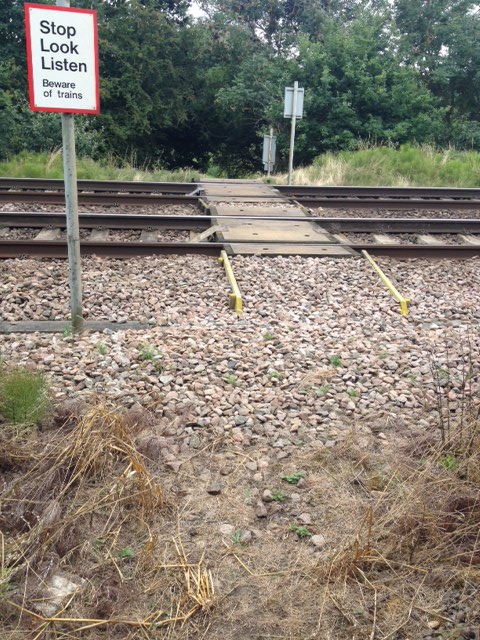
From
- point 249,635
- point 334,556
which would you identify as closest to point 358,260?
point 334,556

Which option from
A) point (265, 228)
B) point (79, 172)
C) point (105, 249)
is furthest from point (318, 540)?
point (79, 172)

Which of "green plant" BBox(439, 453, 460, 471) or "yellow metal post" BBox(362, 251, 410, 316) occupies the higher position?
"yellow metal post" BBox(362, 251, 410, 316)

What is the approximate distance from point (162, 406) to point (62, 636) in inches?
78.2

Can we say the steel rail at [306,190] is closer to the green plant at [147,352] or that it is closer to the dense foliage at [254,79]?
the dense foliage at [254,79]

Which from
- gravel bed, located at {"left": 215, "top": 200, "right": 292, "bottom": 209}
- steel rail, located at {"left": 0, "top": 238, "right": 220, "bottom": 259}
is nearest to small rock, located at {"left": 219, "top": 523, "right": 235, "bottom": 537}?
steel rail, located at {"left": 0, "top": 238, "right": 220, "bottom": 259}

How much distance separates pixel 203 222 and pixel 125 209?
2.40 meters

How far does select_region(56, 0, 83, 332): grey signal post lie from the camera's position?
5128 millimetres

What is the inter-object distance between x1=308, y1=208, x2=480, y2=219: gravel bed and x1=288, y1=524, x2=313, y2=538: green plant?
8.05m

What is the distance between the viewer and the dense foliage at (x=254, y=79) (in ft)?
74.5

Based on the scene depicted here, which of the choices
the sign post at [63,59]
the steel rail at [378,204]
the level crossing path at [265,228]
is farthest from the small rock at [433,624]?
the steel rail at [378,204]

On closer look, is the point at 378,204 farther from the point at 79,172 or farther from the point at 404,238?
the point at 79,172

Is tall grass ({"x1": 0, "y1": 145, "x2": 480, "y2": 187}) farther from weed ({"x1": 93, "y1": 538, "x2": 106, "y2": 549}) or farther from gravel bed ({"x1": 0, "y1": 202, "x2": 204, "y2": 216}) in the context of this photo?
weed ({"x1": 93, "y1": 538, "x2": 106, "y2": 549})

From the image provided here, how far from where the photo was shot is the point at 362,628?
2674mm

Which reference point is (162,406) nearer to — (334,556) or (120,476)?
(120,476)
